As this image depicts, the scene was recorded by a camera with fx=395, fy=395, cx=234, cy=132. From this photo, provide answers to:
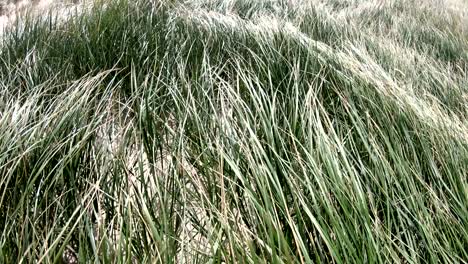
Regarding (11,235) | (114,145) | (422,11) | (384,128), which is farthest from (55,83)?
(422,11)

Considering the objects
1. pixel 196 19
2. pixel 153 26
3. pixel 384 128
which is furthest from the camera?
pixel 196 19

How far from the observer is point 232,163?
38.9 inches

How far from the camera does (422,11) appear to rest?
3195mm

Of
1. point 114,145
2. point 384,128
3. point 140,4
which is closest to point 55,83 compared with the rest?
point 114,145

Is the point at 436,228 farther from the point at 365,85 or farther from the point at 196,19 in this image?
the point at 196,19

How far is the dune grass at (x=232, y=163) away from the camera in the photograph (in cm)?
88

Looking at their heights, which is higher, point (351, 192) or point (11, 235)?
point (351, 192)

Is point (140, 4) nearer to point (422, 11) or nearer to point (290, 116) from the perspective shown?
point (290, 116)

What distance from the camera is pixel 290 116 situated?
1270 mm

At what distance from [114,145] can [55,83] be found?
0.44 metres

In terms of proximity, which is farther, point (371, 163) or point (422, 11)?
point (422, 11)

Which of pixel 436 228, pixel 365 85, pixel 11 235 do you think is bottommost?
pixel 11 235

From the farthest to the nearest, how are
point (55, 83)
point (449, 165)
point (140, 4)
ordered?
point (140, 4) < point (55, 83) < point (449, 165)

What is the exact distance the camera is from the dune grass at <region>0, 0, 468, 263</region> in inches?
34.4
